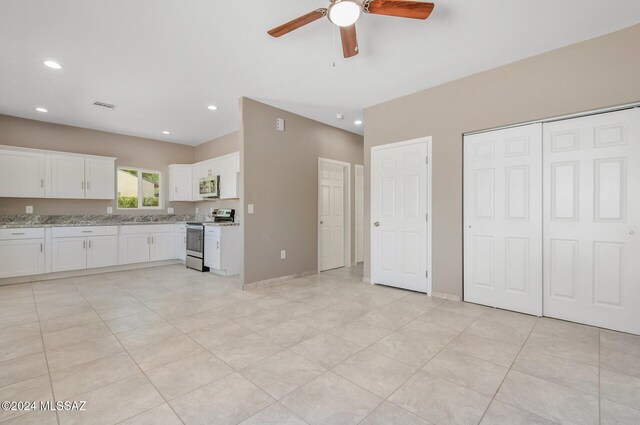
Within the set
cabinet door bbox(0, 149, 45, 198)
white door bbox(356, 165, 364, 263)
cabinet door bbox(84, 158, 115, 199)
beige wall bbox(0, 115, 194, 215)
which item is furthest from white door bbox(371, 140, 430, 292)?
cabinet door bbox(0, 149, 45, 198)

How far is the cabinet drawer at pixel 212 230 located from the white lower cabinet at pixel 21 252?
8.02 feet

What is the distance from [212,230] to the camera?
5.19m

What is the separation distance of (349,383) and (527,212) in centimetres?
262

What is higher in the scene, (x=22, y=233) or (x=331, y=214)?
(x=331, y=214)

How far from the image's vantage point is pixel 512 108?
3.21m

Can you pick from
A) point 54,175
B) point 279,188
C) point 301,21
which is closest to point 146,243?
point 54,175

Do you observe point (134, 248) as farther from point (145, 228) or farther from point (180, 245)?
point (180, 245)

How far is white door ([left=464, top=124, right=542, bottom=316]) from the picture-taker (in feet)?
10.2

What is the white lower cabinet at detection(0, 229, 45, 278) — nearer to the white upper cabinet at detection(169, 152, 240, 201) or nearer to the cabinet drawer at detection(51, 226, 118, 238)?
the cabinet drawer at detection(51, 226, 118, 238)

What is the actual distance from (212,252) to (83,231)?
7.22ft

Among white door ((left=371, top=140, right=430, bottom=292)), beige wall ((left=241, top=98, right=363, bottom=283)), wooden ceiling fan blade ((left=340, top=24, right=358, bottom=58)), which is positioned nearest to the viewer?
wooden ceiling fan blade ((left=340, top=24, right=358, bottom=58))

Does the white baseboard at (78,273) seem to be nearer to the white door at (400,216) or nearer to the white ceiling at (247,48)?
the white ceiling at (247,48)

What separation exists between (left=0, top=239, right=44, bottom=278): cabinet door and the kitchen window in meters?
1.64

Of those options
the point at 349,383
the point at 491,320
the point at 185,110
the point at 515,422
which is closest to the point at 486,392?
the point at 515,422
